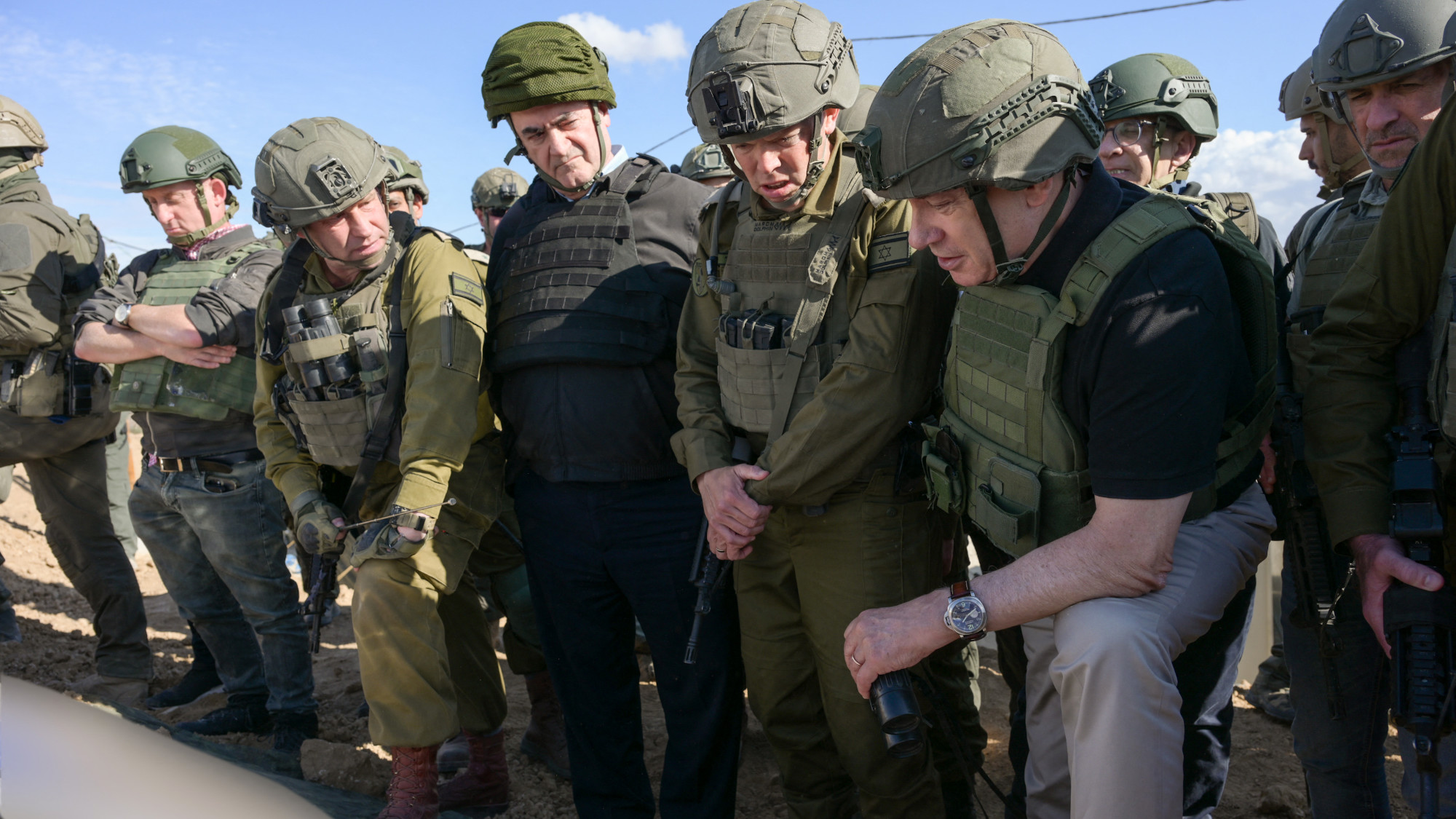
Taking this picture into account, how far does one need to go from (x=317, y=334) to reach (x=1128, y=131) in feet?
10.1

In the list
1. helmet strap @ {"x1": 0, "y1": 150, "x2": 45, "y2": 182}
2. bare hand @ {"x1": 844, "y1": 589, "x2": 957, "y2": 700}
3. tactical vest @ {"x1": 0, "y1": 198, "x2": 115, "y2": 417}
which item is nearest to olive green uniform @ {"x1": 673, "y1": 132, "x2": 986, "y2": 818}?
bare hand @ {"x1": 844, "y1": 589, "x2": 957, "y2": 700}

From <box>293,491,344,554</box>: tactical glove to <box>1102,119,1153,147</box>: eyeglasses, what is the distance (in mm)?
3188

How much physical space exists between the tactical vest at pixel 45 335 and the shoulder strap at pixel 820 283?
4029 mm

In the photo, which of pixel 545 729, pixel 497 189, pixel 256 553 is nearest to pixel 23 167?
pixel 256 553

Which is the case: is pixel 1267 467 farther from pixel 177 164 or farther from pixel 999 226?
pixel 177 164

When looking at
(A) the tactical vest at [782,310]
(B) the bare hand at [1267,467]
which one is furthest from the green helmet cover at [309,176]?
(B) the bare hand at [1267,467]

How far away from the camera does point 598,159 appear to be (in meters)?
3.16

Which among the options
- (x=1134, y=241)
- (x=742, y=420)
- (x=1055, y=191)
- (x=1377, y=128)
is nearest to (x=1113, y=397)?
(x=1134, y=241)

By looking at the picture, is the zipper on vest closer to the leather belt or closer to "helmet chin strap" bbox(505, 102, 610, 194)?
"helmet chin strap" bbox(505, 102, 610, 194)

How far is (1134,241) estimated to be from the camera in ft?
6.05

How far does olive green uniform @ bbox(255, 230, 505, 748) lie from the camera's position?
2822 millimetres

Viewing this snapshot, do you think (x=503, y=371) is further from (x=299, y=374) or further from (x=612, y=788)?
(x=612, y=788)

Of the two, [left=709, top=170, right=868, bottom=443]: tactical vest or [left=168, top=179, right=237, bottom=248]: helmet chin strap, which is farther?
[left=168, top=179, right=237, bottom=248]: helmet chin strap

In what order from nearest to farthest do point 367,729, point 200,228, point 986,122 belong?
point 986,122
point 367,729
point 200,228
